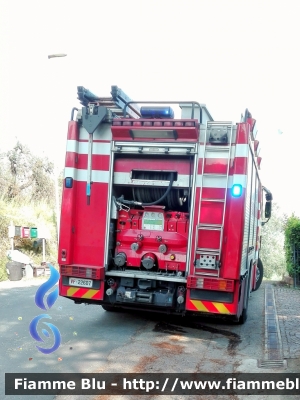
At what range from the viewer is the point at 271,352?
5695 millimetres

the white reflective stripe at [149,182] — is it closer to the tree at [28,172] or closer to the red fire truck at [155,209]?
the red fire truck at [155,209]

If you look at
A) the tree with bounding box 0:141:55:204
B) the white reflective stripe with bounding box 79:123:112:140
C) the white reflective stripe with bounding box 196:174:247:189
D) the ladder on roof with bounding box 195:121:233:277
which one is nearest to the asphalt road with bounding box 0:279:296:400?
the ladder on roof with bounding box 195:121:233:277

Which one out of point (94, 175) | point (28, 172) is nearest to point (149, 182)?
point (94, 175)

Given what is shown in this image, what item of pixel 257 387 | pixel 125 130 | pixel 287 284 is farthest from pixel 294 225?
pixel 257 387

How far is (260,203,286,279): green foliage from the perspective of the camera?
23.5 meters

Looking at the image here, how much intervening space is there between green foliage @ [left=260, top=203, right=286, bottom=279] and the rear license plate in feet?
58.5

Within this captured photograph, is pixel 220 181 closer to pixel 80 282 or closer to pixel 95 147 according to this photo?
pixel 95 147

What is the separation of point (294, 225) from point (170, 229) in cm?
836

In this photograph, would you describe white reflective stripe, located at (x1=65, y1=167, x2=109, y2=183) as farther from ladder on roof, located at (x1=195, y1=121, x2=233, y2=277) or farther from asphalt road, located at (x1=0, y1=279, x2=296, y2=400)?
asphalt road, located at (x1=0, y1=279, x2=296, y2=400)

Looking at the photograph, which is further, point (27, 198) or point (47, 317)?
point (27, 198)

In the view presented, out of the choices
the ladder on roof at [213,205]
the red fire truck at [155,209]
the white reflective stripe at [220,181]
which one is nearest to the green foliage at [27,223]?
the red fire truck at [155,209]

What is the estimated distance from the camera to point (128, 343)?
5.95 meters

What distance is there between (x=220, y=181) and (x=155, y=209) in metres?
1.19

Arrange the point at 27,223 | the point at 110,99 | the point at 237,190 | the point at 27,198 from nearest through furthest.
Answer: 1. the point at 237,190
2. the point at 110,99
3. the point at 27,223
4. the point at 27,198
